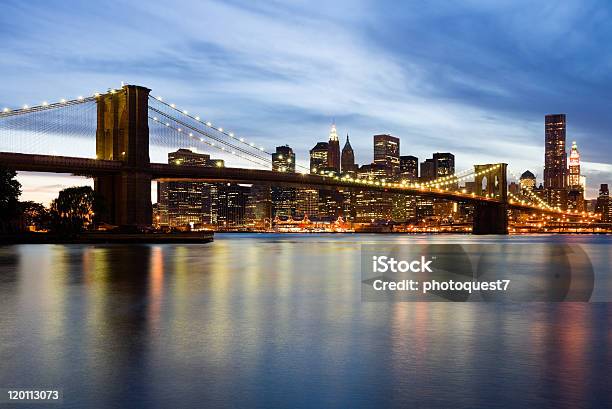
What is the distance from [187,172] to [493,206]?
6663 cm

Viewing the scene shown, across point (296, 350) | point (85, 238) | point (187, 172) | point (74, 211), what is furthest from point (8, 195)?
point (296, 350)

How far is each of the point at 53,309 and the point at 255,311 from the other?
214 inches

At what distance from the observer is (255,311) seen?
18.0 meters

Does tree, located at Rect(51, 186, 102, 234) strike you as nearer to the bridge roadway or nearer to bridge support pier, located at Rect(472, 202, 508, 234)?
the bridge roadway

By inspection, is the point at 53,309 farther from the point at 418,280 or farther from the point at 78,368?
the point at 418,280

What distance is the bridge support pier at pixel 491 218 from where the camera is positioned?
11912 cm

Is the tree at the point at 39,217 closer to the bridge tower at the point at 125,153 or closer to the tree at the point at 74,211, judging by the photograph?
the tree at the point at 74,211

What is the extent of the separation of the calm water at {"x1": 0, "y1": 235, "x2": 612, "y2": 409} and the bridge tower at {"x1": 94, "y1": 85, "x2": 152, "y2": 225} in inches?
1772

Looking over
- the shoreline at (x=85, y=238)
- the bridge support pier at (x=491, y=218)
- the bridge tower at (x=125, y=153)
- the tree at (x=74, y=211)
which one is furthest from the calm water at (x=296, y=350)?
the bridge support pier at (x=491, y=218)

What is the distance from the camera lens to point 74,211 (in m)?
71.1

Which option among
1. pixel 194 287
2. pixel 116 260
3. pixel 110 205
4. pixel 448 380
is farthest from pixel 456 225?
A: pixel 448 380

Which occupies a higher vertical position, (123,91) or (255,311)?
(123,91)

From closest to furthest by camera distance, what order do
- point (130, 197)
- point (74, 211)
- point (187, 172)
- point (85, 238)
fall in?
point (130, 197) → point (85, 238) → point (74, 211) → point (187, 172)

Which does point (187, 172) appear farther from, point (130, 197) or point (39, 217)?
point (39, 217)
